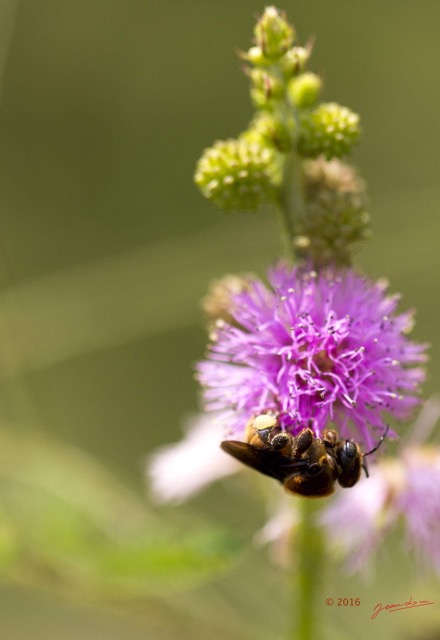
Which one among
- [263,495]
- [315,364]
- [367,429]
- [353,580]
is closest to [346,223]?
[315,364]

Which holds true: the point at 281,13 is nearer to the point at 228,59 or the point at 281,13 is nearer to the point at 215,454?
the point at 215,454

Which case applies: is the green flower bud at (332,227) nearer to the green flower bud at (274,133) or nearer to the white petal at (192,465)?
the green flower bud at (274,133)

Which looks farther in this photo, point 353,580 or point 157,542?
point 353,580

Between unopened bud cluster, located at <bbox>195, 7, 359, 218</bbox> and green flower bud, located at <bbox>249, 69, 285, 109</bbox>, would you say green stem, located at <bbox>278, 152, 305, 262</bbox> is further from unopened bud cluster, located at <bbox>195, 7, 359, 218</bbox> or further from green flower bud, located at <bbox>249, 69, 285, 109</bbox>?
green flower bud, located at <bbox>249, 69, 285, 109</bbox>

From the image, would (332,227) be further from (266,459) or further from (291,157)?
(266,459)

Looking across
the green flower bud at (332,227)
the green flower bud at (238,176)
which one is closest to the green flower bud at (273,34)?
the green flower bud at (238,176)
